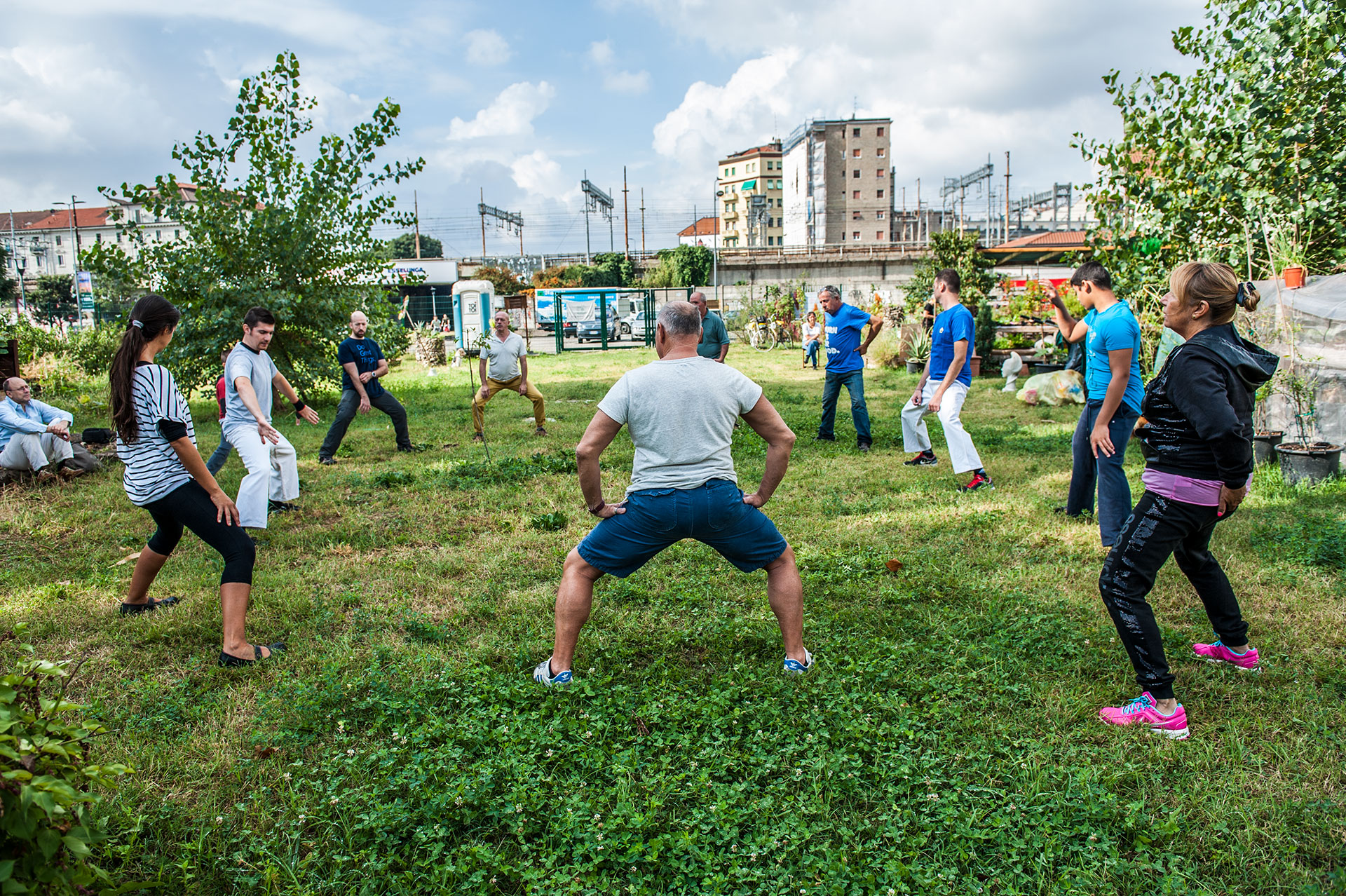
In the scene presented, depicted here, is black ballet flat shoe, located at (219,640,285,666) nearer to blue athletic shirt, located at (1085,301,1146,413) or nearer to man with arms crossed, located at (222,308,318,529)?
man with arms crossed, located at (222,308,318,529)

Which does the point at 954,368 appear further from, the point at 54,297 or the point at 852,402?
the point at 54,297

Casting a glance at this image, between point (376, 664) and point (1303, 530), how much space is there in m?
6.19

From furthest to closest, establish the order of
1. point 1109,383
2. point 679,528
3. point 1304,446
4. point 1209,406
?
1. point 1304,446
2. point 1109,383
3. point 679,528
4. point 1209,406

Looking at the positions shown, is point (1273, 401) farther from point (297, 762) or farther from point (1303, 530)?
point (297, 762)

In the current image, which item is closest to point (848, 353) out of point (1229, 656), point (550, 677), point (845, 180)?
point (1229, 656)

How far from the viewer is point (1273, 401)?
7895 mm

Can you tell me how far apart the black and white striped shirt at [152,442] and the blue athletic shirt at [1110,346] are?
5.38m

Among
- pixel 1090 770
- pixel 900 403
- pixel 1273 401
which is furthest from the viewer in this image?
pixel 900 403

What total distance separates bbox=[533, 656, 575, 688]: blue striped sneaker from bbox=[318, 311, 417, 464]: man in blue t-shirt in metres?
6.63

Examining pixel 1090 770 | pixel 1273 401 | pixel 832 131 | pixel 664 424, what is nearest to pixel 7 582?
pixel 664 424

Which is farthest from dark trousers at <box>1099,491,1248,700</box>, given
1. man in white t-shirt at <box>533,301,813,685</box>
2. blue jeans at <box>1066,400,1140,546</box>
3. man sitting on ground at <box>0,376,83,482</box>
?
man sitting on ground at <box>0,376,83,482</box>

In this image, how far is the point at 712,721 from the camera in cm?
342

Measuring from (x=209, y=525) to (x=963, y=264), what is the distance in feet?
65.2

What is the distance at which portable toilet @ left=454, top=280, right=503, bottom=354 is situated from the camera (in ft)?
84.8
